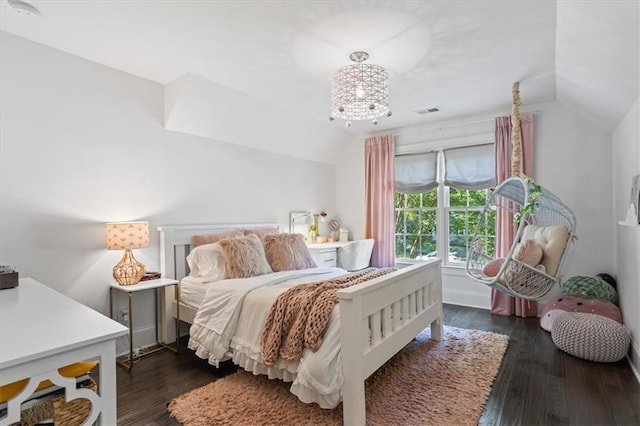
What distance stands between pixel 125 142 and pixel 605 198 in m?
5.07

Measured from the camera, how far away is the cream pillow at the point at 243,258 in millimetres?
3018

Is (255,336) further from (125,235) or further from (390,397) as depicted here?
(125,235)

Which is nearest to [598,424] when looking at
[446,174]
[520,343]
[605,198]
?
[520,343]

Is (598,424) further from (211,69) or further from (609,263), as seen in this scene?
(211,69)

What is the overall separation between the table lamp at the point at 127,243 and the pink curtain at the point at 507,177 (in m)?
4.06

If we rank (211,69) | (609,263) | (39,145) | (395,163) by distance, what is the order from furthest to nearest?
(395,163) < (609,263) < (211,69) < (39,145)

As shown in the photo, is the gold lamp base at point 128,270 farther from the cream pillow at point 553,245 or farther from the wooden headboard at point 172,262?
the cream pillow at point 553,245

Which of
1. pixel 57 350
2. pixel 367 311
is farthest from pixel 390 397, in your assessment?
pixel 57 350

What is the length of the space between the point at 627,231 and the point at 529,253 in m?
0.81

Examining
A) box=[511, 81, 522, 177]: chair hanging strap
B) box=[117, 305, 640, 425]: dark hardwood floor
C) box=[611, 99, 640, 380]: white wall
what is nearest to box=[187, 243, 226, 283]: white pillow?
box=[117, 305, 640, 425]: dark hardwood floor

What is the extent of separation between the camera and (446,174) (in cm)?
471

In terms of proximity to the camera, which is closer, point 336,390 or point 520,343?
point 336,390

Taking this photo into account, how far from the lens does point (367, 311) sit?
6.50 feet

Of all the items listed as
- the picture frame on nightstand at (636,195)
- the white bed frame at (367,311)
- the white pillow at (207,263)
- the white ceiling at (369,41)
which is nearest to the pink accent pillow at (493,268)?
the white bed frame at (367,311)
